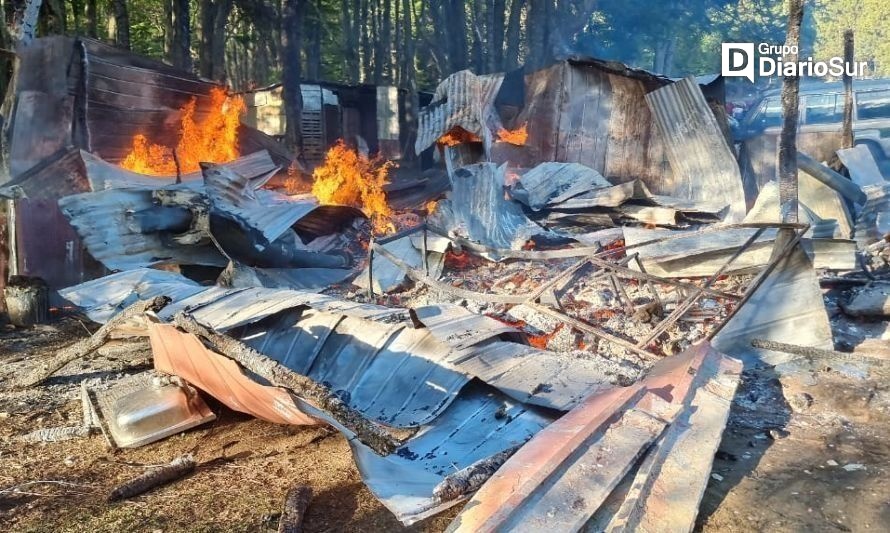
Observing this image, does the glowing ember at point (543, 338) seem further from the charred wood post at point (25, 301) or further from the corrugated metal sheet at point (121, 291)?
the charred wood post at point (25, 301)

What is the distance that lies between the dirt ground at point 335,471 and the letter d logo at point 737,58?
337 inches

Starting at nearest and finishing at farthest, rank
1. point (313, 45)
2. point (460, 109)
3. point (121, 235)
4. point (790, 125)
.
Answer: point (790, 125) < point (121, 235) < point (460, 109) < point (313, 45)

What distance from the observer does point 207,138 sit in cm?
1474

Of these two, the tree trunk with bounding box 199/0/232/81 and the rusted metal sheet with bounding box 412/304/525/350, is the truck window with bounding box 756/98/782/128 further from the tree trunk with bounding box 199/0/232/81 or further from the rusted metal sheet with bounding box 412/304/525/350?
the rusted metal sheet with bounding box 412/304/525/350

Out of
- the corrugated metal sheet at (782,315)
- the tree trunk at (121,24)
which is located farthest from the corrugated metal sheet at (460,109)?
the tree trunk at (121,24)

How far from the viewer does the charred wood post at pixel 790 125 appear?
6.74 m

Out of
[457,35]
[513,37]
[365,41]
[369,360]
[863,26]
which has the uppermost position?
[863,26]

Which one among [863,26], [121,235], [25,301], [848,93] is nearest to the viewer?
[25,301]

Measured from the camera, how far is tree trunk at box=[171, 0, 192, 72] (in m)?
15.4

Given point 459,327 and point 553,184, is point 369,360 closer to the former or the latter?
point 459,327

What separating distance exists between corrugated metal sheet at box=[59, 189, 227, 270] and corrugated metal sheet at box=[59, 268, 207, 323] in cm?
156

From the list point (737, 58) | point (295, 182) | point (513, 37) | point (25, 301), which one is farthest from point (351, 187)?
point (513, 37)

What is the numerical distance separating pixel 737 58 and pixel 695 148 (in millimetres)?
3366

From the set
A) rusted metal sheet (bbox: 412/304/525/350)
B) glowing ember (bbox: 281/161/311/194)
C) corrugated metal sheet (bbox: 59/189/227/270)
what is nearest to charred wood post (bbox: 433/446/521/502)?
rusted metal sheet (bbox: 412/304/525/350)
